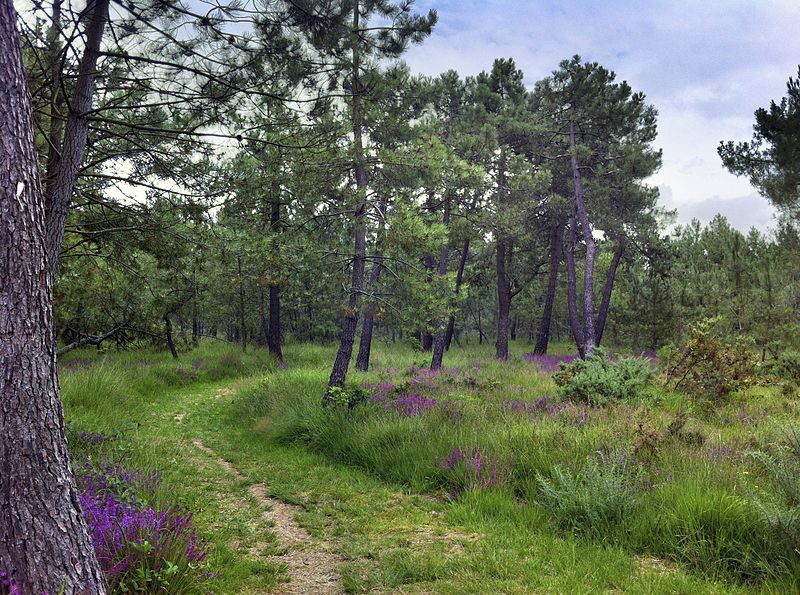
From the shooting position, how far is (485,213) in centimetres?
1593

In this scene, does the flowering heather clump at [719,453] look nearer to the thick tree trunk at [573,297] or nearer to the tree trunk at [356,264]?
the tree trunk at [356,264]

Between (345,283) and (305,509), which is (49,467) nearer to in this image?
(305,509)

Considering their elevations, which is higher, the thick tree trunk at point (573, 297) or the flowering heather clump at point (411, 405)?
the thick tree trunk at point (573, 297)

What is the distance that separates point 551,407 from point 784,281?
1671 cm

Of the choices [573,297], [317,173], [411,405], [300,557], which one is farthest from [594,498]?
[573,297]

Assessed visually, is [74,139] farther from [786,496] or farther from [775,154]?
[775,154]

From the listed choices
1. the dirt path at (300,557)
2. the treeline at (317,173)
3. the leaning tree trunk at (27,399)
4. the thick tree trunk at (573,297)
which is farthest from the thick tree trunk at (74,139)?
the thick tree trunk at (573,297)

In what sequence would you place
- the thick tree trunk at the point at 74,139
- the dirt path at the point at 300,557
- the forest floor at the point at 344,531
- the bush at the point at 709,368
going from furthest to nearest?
the bush at the point at 709,368
the thick tree trunk at the point at 74,139
the dirt path at the point at 300,557
the forest floor at the point at 344,531

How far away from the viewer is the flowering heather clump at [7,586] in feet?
7.67

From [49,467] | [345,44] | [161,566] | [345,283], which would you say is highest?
[345,44]

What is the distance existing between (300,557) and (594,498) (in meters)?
3.15

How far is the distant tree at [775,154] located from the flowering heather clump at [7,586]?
1792cm

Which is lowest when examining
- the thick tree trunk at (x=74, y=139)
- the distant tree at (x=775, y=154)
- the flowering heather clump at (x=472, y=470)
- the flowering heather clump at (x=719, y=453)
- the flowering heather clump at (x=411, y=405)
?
the flowering heather clump at (x=472, y=470)

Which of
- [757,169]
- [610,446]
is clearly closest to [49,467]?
[610,446]
